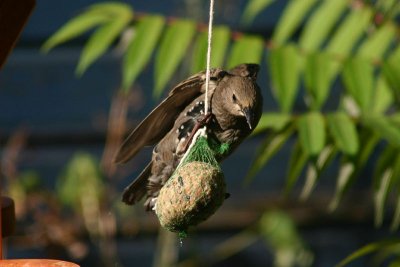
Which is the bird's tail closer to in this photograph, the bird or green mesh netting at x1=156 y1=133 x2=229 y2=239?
the bird

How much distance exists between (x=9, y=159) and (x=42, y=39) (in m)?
0.92

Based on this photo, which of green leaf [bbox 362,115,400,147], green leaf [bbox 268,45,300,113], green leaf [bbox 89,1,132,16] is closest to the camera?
green leaf [bbox 362,115,400,147]

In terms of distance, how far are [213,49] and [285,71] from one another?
0.29 m

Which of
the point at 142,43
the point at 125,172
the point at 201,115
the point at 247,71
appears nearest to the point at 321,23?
the point at 142,43

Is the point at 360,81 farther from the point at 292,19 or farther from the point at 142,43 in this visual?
the point at 142,43

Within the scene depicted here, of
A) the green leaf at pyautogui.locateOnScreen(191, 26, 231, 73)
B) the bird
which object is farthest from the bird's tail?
the green leaf at pyautogui.locateOnScreen(191, 26, 231, 73)

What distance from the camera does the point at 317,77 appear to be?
129 inches

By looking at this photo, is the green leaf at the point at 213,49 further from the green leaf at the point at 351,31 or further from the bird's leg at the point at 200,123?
the bird's leg at the point at 200,123

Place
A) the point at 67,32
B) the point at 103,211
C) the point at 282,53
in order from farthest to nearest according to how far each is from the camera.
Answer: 1. the point at 103,211
2. the point at 67,32
3. the point at 282,53

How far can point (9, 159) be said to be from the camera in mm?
5625

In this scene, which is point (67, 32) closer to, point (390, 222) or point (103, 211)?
point (103, 211)

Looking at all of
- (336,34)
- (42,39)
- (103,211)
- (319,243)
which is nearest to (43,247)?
(103,211)

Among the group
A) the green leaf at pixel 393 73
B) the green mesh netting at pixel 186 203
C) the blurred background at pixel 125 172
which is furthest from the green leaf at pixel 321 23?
the blurred background at pixel 125 172

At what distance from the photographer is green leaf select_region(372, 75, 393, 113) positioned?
351cm
